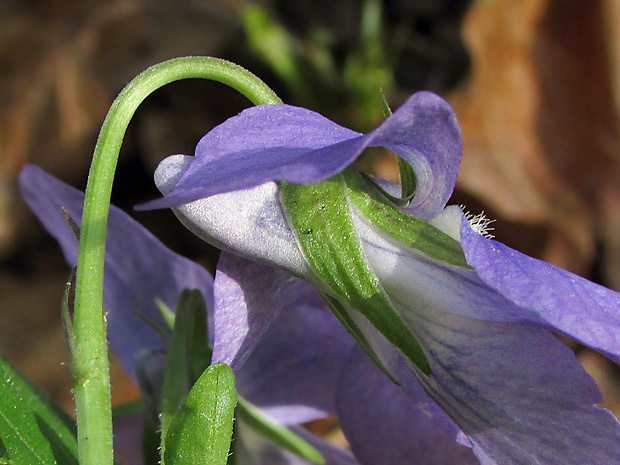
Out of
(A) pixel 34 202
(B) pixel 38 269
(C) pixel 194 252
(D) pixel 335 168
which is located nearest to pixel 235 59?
(C) pixel 194 252

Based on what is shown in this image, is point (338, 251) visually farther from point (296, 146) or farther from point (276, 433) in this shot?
point (276, 433)

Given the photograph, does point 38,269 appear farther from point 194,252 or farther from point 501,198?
point 501,198

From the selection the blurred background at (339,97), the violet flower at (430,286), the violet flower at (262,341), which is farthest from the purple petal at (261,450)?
the blurred background at (339,97)

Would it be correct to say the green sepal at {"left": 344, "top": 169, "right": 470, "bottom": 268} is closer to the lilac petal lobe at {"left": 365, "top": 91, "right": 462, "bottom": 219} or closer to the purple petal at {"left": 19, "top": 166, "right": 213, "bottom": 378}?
the lilac petal lobe at {"left": 365, "top": 91, "right": 462, "bottom": 219}

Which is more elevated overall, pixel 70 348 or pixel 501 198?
pixel 501 198

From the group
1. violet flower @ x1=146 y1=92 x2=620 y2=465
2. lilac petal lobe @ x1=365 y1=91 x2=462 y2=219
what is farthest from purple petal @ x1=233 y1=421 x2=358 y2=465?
lilac petal lobe @ x1=365 y1=91 x2=462 y2=219
